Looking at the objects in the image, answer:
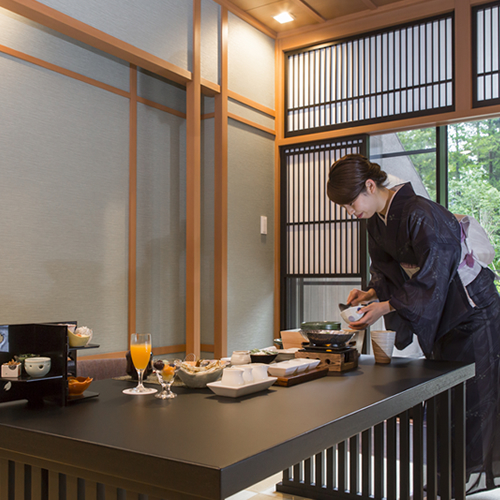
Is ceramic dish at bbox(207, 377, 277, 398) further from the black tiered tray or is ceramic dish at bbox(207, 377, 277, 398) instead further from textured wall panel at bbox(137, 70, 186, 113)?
textured wall panel at bbox(137, 70, 186, 113)

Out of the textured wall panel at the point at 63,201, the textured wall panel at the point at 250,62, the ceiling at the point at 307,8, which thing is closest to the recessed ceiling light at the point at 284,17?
the ceiling at the point at 307,8

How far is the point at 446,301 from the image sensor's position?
2.42m

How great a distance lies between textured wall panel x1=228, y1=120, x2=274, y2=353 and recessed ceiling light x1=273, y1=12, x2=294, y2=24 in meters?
0.92

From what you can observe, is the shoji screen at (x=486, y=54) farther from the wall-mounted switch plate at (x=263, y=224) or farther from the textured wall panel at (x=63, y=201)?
the textured wall panel at (x=63, y=201)

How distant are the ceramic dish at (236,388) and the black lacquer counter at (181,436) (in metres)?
0.02

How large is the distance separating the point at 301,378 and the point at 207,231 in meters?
2.52

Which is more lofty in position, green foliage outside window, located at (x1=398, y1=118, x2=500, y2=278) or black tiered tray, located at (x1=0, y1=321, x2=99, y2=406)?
green foliage outside window, located at (x1=398, y1=118, x2=500, y2=278)

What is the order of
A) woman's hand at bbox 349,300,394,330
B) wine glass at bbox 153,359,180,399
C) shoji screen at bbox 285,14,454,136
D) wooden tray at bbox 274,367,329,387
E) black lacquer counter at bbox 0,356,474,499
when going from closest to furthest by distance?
black lacquer counter at bbox 0,356,474,499
wine glass at bbox 153,359,180,399
wooden tray at bbox 274,367,329,387
woman's hand at bbox 349,300,394,330
shoji screen at bbox 285,14,454,136

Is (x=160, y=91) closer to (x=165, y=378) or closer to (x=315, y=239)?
(x=315, y=239)

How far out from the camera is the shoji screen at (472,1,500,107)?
12.3ft

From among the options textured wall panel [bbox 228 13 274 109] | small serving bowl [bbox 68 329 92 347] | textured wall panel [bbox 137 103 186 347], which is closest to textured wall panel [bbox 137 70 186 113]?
textured wall panel [bbox 137 103 186 347]

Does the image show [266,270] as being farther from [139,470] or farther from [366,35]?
[139,470]

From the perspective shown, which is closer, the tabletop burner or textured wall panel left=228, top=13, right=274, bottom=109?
the tabletop burner

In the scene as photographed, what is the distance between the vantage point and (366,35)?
4312mm
